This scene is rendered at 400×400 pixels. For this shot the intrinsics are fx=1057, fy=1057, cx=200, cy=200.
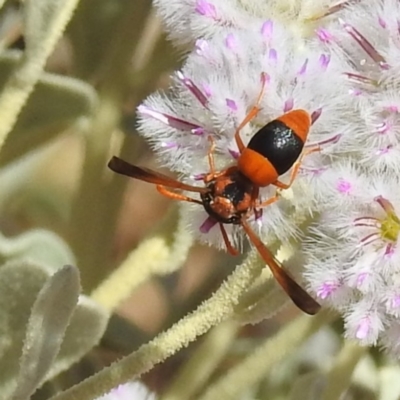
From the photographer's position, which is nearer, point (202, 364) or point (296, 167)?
point (296, 167)

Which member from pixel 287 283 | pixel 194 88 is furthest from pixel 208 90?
pixel 287 283

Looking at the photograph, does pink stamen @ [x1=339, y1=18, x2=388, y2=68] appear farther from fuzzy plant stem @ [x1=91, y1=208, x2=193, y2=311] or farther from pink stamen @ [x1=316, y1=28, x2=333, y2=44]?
fuzzy plant stem @ [x1=91, y1=208, x2=193, y2=311]

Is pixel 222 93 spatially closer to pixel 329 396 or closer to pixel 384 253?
pixel 384 253

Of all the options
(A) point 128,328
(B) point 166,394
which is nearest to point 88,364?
(A) point 128,328

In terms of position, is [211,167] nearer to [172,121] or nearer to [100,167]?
[172,121]

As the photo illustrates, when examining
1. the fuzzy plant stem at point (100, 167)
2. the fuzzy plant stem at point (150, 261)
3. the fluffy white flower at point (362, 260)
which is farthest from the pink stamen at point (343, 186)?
the fuzzy plant stem at point (100, 167)

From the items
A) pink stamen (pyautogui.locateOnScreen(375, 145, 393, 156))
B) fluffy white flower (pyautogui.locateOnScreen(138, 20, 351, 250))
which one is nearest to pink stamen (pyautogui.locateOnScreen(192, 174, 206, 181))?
fluffy white flower (pyautogui.locateOnScreen(138, 20, 351, 250))

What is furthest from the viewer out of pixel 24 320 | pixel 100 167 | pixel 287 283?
pixel 100 167
